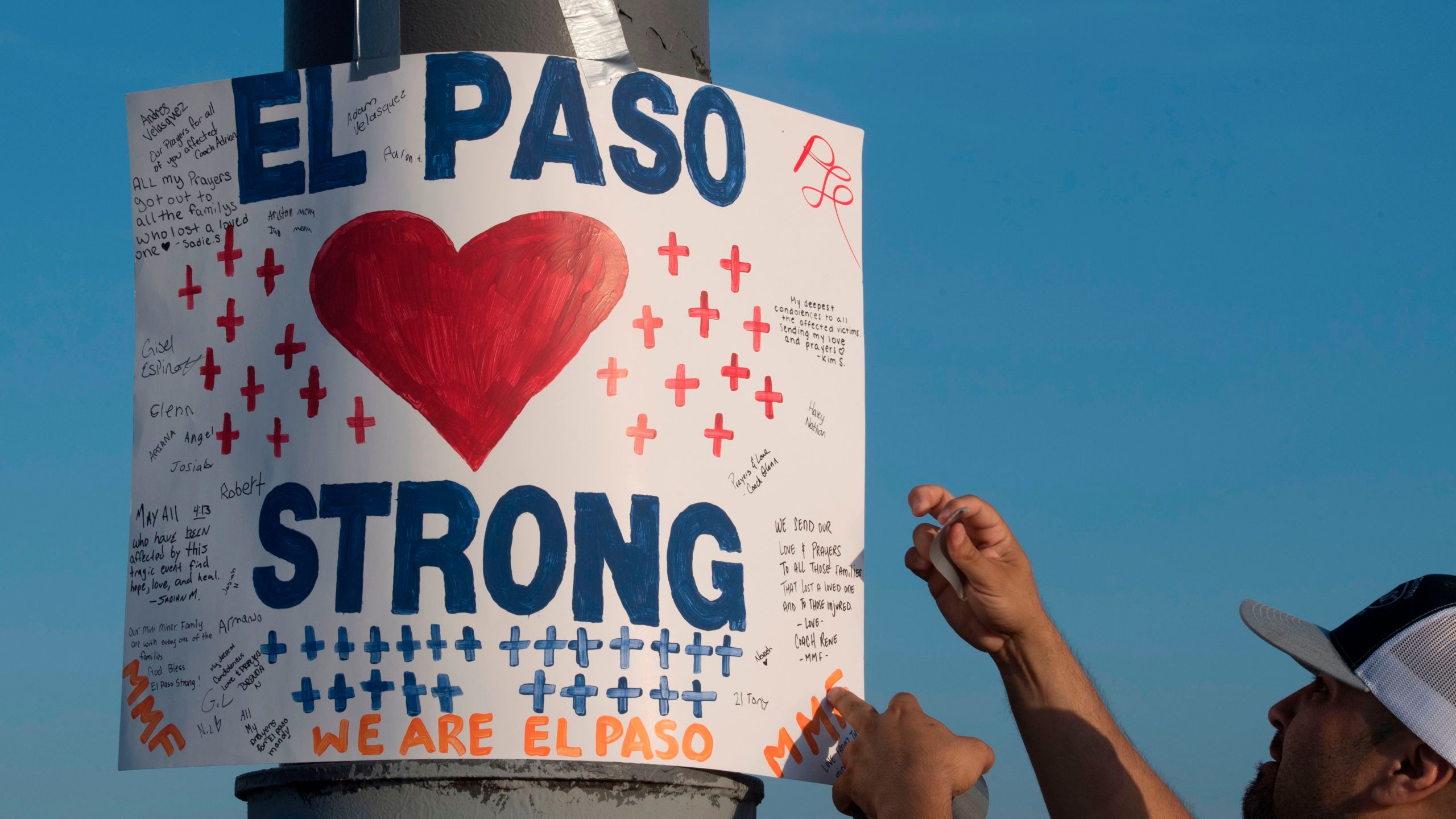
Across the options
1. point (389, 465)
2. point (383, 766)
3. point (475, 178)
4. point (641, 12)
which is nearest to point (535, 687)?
point (383, 766)

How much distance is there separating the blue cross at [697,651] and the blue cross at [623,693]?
10 centimetres

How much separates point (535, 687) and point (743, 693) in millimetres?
349

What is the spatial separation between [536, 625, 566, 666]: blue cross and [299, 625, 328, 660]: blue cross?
32cm

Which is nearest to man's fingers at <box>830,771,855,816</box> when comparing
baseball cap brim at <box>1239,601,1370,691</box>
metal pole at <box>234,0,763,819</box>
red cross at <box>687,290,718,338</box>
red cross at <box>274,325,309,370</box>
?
metal pole at <box>234,0,763,819</box>

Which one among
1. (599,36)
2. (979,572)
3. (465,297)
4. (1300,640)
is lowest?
(1300,640)

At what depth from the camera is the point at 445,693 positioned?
1729mm

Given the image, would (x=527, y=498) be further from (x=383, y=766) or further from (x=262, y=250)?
(x=262, y=250)

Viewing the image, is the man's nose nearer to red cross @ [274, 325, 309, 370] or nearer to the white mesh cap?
the white mesh cap

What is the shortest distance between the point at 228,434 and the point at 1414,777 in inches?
84.7

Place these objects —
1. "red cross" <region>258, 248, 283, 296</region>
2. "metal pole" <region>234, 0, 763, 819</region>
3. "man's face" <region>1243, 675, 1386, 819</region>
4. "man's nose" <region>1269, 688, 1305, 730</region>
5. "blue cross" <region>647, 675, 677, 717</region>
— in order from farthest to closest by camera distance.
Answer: "man's nose" <region>1269, 688, 1305, 730</region>
"man's face" <region>1243, 675, 1386, 819</region>
"red cross" <region>258, 248, 283, 296</region>
"blue cross" <region>647, 675, 677, 717</region>
"metal pole" <region>234, 0, 763, 819</region>

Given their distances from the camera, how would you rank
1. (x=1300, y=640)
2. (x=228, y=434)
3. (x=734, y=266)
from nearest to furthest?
(x=228, y=434)
(x=734, y=266)
(x=1300, y=640)

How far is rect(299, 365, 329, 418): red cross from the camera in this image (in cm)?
184

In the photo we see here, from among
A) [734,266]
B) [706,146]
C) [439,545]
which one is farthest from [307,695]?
[706,146]

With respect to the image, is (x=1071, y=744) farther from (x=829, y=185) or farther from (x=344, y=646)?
(x=344, y=646)
